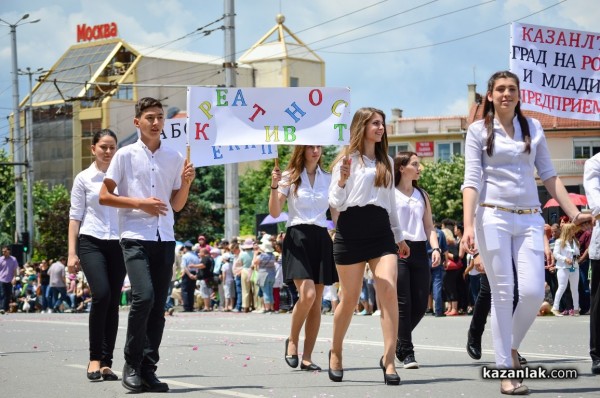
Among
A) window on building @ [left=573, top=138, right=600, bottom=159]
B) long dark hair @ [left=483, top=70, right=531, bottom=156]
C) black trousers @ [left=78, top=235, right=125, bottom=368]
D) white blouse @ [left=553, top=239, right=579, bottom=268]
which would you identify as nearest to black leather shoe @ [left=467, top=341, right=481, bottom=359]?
long dark hair @ [left=483, top=70, right=531, bottom=156]

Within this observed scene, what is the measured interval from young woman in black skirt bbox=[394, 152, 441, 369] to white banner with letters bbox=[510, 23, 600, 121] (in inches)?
95.7

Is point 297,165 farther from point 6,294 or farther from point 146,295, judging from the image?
point 6,294

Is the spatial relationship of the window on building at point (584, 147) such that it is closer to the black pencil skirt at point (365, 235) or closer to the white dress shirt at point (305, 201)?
the white dress shirt at point (305, 201)

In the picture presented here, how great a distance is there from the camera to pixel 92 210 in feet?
32.3

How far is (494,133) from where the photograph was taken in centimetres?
820

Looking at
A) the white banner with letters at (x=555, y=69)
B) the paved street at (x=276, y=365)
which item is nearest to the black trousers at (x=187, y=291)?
the paved street at (x=276, y=365)

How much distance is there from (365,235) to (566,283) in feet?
43.3

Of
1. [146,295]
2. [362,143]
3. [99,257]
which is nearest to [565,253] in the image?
[362,143]

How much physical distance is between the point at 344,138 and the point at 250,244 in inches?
757

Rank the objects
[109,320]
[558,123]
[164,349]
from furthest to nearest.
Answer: [558,123] → [164,349] → [109,320]

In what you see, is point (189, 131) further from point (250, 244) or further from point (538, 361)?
point (250, 244)

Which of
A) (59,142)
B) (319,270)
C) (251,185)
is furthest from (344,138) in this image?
(59,142)

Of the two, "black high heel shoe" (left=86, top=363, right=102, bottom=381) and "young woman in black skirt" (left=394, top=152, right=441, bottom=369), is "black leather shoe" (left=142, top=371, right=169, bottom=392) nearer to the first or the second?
"black high heel shoe" (left=86, top=363, right=102, bottom=381)

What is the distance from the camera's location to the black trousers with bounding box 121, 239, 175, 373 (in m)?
8.45
